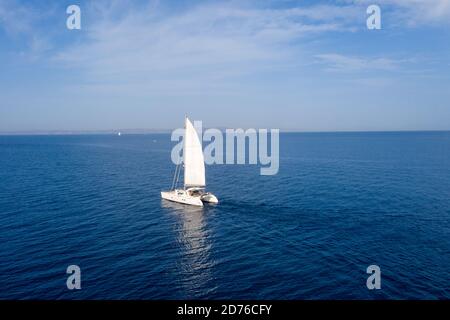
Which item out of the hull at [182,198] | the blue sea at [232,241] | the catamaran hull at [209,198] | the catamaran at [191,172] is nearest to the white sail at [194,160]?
the catamaran at [191,172]

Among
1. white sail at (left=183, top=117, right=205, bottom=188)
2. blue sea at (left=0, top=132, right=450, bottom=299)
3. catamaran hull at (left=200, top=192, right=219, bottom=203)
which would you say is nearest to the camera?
blue sea at (left=0, top=132, right=450, bottom=299)

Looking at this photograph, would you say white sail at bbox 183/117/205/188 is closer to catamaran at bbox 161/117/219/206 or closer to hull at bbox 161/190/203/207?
catamaran at bbox 161/117/219/206

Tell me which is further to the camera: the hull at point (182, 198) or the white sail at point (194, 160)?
the white sail at point (194, 160)

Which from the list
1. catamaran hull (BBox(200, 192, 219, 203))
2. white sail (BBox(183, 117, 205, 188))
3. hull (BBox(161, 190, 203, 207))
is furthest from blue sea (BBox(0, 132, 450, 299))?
white sail (BBox(183, 117, 205, 188))

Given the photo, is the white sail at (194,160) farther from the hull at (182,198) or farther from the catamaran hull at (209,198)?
the catamaran hull at (209,198)

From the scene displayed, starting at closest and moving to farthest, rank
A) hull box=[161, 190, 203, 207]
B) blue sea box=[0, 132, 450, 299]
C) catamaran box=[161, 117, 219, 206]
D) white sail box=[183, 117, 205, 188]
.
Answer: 1. blue sea box=[0, 132, 450, 299]
2. hull box=[161, 190, 203, 207]
3. catamaran box=[161, 117, 219, 206]
4. white sail box=[183, 117, 205, 188]
